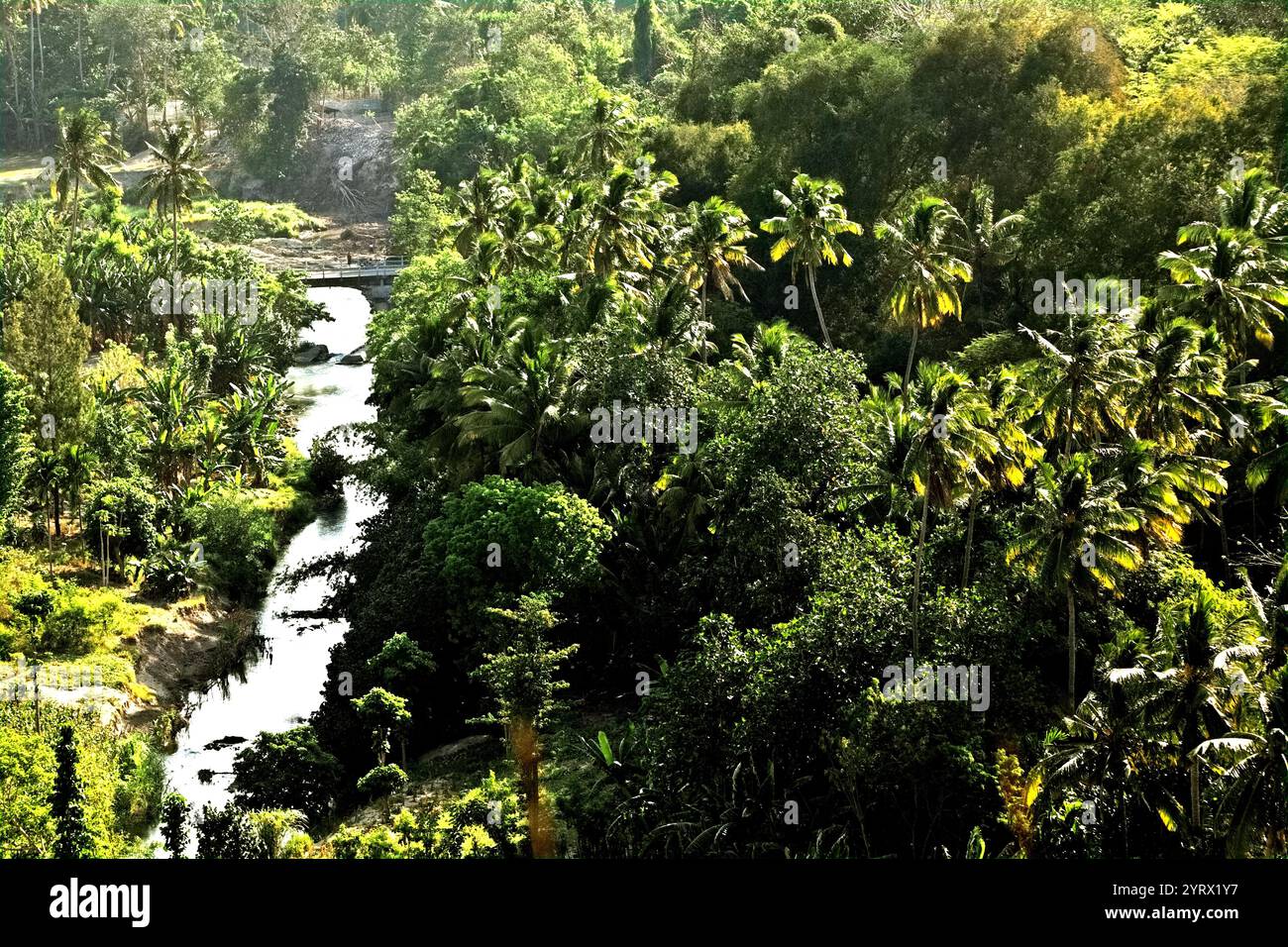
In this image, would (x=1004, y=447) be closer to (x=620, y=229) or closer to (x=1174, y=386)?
(x=1174, y=386)

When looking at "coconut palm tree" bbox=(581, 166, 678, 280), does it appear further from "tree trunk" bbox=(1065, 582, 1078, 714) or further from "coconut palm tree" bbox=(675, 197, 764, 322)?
"tree trunk" bbox=(1065, 582, 1078, 714)

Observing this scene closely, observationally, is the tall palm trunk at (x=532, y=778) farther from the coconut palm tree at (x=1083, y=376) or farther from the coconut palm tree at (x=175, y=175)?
the coconut palm tree at (x=175, y=175)

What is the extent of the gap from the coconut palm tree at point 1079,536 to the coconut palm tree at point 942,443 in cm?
205

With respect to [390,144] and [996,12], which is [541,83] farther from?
[996,12]

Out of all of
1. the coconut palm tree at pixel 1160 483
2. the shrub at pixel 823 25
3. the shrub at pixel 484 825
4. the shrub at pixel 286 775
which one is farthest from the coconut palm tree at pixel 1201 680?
the shrub at pixel 823 25

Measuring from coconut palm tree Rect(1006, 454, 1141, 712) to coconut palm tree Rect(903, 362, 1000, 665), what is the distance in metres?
2.05

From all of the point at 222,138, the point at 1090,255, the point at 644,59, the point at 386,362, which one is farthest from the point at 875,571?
the point at 222,138

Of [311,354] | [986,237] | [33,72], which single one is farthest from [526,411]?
[33,72]

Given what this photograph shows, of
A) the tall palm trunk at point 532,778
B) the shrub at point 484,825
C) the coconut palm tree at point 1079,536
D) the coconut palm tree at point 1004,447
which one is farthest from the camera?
the coconut palm tree at point 1004,447

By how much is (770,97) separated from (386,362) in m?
22.2

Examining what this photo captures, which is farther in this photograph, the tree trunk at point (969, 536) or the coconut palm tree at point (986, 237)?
the coconut palm tree at point (986, 237)

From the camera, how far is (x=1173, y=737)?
2752cm

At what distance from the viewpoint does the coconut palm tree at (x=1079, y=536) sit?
31203 millimetres

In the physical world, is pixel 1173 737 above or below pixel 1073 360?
below
